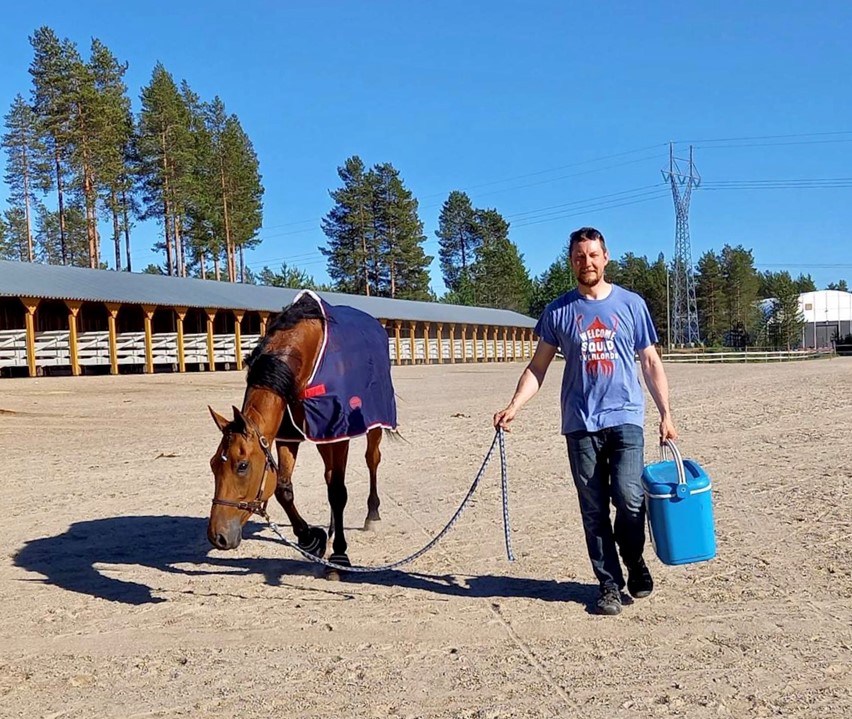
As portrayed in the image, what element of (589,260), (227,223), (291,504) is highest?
(227,223)

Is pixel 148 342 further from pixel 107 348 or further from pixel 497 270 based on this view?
pixel 497 270

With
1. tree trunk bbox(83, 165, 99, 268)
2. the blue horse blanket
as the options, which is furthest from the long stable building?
the blue horse blanket

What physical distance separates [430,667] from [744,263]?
100m

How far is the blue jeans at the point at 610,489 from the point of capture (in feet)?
14.4

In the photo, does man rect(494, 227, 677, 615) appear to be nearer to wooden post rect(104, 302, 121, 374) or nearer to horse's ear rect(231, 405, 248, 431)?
horse's ear rect(231, 405, 248, 431)

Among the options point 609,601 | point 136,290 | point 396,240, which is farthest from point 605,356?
point 396,240

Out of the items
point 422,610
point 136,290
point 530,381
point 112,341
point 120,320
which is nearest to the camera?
point 422,610

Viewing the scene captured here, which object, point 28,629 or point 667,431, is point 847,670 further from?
point 28,629

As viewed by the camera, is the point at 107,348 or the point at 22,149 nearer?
the point at 107,348

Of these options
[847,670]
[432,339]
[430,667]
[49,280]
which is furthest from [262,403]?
[432,339]

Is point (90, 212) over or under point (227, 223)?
under

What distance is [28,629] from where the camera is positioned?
4.43 meters

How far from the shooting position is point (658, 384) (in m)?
4.41

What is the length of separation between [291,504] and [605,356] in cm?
247
